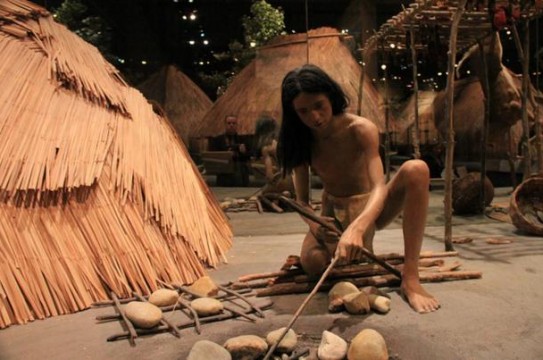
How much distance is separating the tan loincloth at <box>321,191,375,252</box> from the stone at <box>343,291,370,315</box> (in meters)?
0.40

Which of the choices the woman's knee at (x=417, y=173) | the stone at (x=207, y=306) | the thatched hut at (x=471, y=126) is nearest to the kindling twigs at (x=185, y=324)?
the stone at (x=207, y=306)

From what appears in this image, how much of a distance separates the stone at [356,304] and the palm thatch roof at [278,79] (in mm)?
2956

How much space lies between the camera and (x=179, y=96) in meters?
4.95

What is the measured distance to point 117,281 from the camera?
7.32ft

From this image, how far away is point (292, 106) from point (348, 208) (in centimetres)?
55

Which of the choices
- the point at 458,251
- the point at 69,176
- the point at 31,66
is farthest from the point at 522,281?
the point at 31,66

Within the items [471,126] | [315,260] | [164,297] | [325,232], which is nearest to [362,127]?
[325,232]

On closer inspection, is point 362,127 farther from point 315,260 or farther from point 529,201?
point 529,201

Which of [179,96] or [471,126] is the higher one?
[179,96]

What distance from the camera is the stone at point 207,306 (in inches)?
78.2

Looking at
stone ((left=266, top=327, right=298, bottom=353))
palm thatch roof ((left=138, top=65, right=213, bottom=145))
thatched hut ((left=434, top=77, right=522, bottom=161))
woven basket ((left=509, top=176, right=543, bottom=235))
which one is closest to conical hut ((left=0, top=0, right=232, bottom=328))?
stone ((left=266, top=327, right=298, bottom=353))

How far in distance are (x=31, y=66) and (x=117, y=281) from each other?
1270mm

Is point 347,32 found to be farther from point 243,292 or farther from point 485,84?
point 243,292

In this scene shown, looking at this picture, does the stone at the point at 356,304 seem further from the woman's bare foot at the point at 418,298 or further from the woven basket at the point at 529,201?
the woven basket at the point at 529,201
